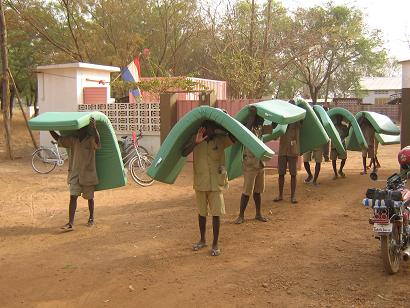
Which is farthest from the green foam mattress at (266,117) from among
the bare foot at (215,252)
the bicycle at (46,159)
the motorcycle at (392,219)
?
the bicycle at (46,159)

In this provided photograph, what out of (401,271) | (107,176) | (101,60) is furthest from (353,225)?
(101,60)

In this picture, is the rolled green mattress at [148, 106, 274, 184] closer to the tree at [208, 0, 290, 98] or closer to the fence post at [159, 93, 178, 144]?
the fence post at [159, 93, 178, 144]

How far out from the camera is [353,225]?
6.82 m

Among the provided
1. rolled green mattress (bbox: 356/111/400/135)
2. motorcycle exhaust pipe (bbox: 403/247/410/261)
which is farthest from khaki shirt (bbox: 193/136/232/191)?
rolled green mattress (bbox: 356/111/400/135)

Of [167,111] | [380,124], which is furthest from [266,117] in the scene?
[167,111]

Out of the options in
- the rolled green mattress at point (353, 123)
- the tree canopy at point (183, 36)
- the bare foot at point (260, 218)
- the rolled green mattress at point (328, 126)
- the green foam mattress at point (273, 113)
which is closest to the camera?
the green foam mattress at point (273, 113)

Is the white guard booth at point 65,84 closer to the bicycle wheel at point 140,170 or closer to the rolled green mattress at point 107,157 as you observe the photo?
the bicycle wheel at point 140,170

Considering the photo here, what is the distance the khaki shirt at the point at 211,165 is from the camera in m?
5.60

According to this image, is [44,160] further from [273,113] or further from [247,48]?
[247,48]

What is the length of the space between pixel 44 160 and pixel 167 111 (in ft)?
11.0

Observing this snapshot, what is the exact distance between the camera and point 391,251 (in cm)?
474

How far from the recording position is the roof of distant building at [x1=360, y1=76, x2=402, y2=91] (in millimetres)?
52281

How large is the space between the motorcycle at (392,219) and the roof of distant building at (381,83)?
4924 cm

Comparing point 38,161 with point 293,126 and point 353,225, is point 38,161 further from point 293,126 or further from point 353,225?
point 353,225
